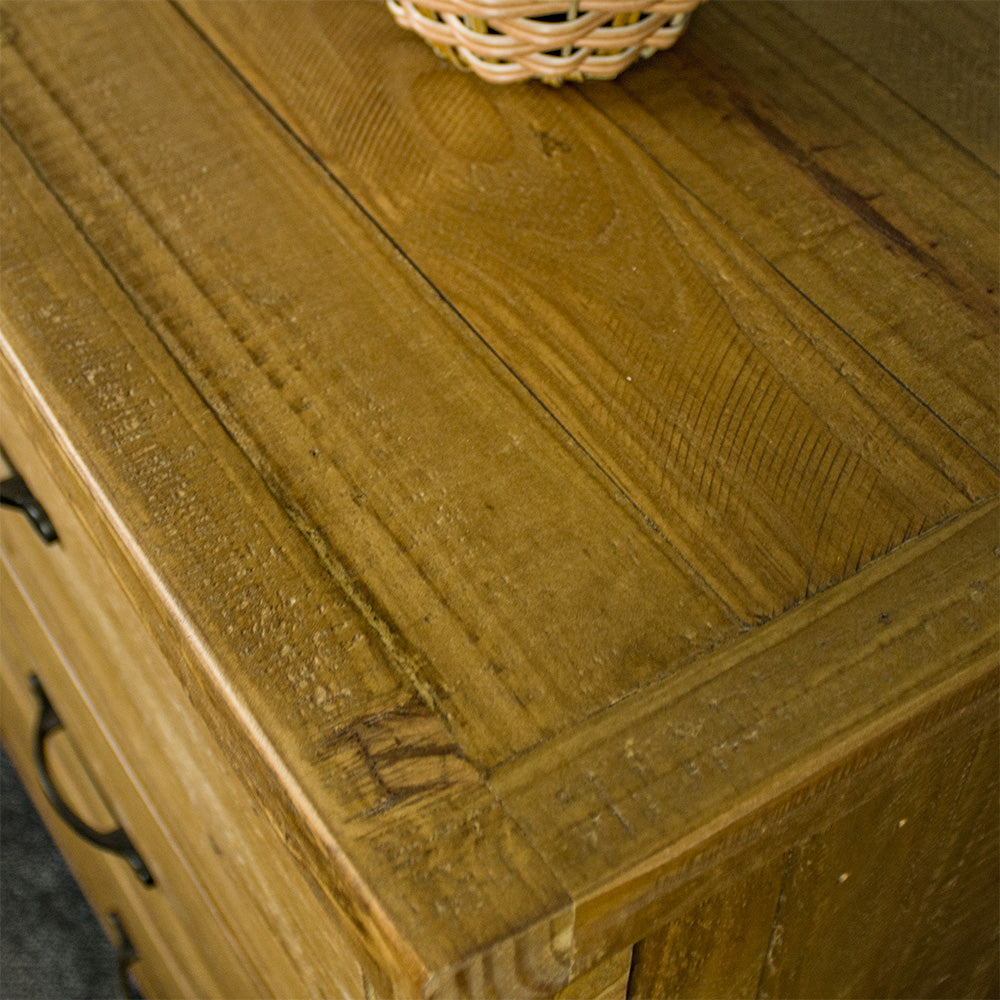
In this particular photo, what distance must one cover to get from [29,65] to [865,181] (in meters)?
0.42

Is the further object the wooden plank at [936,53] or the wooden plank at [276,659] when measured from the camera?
the wooden plank at [936,53]

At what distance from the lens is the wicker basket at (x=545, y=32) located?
0.53m

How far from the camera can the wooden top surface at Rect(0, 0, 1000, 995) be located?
0.35 m

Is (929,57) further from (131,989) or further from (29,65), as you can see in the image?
(131,989)

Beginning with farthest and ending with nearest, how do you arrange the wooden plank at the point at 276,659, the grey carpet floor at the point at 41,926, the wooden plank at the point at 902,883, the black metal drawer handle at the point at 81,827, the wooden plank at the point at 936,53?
the grey carpet floor at the point at 41,926 < the black metal drawer handle at the point at 81,827 < the wooden plank at the point at 936,53 < the wooden plank at the point at 902,883 < the wooden plank at the point at 276,659

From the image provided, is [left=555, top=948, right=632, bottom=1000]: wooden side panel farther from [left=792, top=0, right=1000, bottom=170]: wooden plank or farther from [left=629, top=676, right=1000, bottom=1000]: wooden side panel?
[left=792, top=0, right=1000, bottom=170]: wooden plank

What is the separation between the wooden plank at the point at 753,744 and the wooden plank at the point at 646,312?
21 millimetres

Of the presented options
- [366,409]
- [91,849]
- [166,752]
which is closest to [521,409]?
[366,409]

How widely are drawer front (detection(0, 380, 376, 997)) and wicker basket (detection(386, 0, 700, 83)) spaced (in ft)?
0.87

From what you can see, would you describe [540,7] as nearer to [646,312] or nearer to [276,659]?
[646,312]

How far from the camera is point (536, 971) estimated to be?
1.10 ft

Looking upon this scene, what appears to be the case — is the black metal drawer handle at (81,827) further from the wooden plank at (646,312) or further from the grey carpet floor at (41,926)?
the wooden plank at (646,312)

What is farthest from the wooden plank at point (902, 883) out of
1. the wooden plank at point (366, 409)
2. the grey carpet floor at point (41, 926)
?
the grey carpet floor at point (41, 926)

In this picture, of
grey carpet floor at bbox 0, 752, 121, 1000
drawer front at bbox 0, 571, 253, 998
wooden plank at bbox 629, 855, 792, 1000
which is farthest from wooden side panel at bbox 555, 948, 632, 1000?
grey carpet floor at bbox 0, 752, 121, 1000
